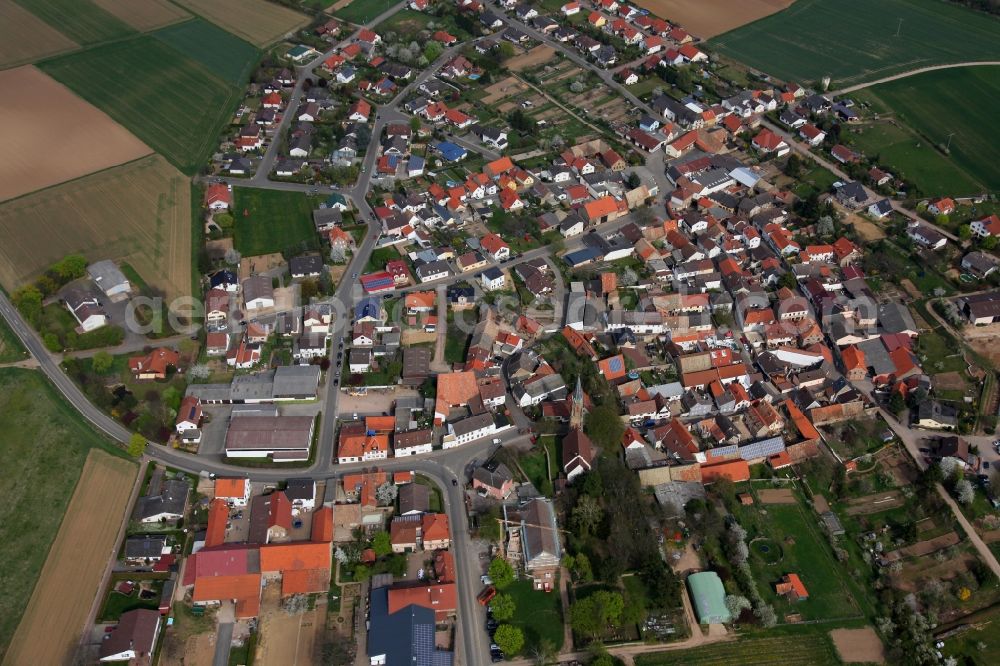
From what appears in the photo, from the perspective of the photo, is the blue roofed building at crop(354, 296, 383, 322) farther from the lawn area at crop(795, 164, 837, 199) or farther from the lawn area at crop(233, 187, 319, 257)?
the lawn area at crop(795, 164, 837, 199)

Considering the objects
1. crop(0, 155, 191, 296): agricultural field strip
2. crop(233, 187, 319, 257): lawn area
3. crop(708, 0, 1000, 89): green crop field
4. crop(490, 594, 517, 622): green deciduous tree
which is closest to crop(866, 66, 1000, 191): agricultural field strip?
crop(708, 0, 1000, 89): green crop field

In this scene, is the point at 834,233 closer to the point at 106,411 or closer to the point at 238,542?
the point at 238,542

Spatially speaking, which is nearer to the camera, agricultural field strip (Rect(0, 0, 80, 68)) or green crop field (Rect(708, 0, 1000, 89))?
agricultural field strip (Rect(0, 0, 80, 68))

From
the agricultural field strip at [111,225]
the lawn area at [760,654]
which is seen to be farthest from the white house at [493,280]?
the lawn area at [760,654]

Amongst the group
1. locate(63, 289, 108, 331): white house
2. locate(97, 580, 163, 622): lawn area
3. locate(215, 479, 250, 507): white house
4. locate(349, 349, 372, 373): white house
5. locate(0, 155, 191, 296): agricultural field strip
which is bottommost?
locate(97, 580, 163, 622): lawn area

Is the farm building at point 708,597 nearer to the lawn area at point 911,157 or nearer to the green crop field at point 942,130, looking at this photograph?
the lawn area at point 911,157

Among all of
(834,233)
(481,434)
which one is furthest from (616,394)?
(834,233)
